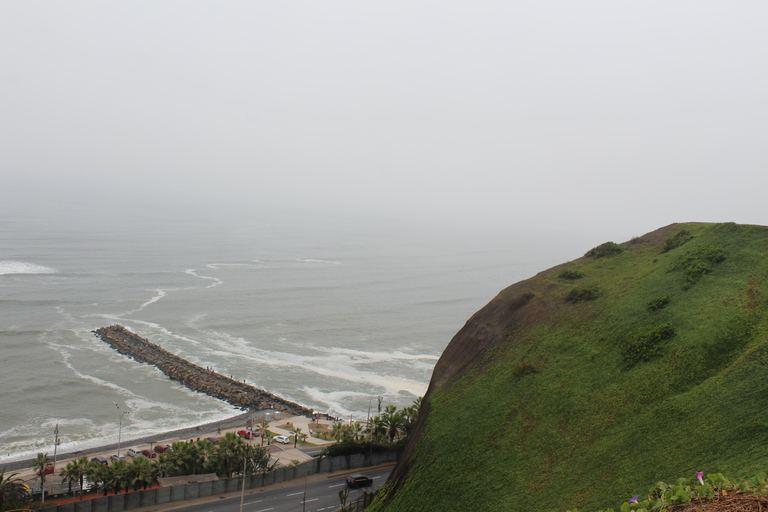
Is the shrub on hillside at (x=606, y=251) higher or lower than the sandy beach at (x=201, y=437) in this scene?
higher

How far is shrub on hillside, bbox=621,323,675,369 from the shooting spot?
2791 centimetres

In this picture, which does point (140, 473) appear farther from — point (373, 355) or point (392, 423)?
point (373, 355)

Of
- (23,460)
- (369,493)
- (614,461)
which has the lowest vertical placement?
(23,460)

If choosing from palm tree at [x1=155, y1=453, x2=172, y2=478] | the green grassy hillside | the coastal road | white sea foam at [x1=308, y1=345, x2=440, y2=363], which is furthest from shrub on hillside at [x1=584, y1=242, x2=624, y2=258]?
white sea foam at [x1=308, y1=345, x2=440, y2=363]

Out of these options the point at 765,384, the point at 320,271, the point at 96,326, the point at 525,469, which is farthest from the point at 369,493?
the point at 320,271

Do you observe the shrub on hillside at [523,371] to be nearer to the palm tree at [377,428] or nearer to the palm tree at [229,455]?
the palm tree at [377,428]

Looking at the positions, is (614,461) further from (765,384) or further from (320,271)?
(320,271)

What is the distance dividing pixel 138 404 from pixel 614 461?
55.3 m

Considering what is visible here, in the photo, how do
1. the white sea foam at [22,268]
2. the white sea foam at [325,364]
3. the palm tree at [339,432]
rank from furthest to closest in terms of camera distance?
the white sea foam at [22,268], the white sea foam at [325,364], the palm tree at [339,432]

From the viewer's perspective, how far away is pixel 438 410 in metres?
33.0

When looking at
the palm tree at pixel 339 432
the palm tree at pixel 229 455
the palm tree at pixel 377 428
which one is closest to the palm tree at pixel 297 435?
the palm tree at pixel 339 432

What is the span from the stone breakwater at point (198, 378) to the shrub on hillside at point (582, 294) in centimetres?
3657

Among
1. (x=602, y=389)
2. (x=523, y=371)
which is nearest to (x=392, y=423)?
(x=523, y=371)

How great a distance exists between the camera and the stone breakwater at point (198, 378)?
210ft
